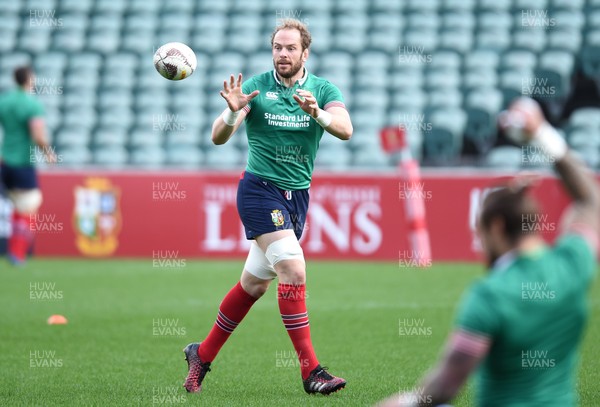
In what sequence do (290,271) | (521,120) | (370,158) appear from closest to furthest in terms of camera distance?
1. (521,120)
2. (290,271)
3. (370,158)

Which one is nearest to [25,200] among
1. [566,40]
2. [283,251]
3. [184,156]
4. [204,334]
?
[184,156]

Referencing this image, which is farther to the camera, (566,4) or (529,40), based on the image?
(566,4)

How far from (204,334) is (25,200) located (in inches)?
263

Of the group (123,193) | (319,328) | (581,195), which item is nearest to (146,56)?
(123,193)

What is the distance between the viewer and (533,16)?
21656mm

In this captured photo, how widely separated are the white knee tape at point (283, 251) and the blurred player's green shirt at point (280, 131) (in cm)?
45

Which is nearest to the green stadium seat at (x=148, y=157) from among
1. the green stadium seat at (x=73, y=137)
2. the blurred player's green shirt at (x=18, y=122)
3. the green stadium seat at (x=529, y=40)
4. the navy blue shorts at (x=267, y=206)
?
the green stadium seat at (x=73, y=137)

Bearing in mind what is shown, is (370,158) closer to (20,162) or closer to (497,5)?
(497,5)

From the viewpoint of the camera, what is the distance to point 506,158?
18203mm

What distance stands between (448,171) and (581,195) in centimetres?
1328

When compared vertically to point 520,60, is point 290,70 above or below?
below

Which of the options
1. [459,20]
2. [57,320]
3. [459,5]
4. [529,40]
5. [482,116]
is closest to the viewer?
[57,320]

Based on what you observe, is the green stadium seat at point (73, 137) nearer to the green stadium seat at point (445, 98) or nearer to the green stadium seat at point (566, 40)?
the green stadium seat at point (445, 98)

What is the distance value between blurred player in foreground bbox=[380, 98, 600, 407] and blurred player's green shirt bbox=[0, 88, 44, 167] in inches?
503
